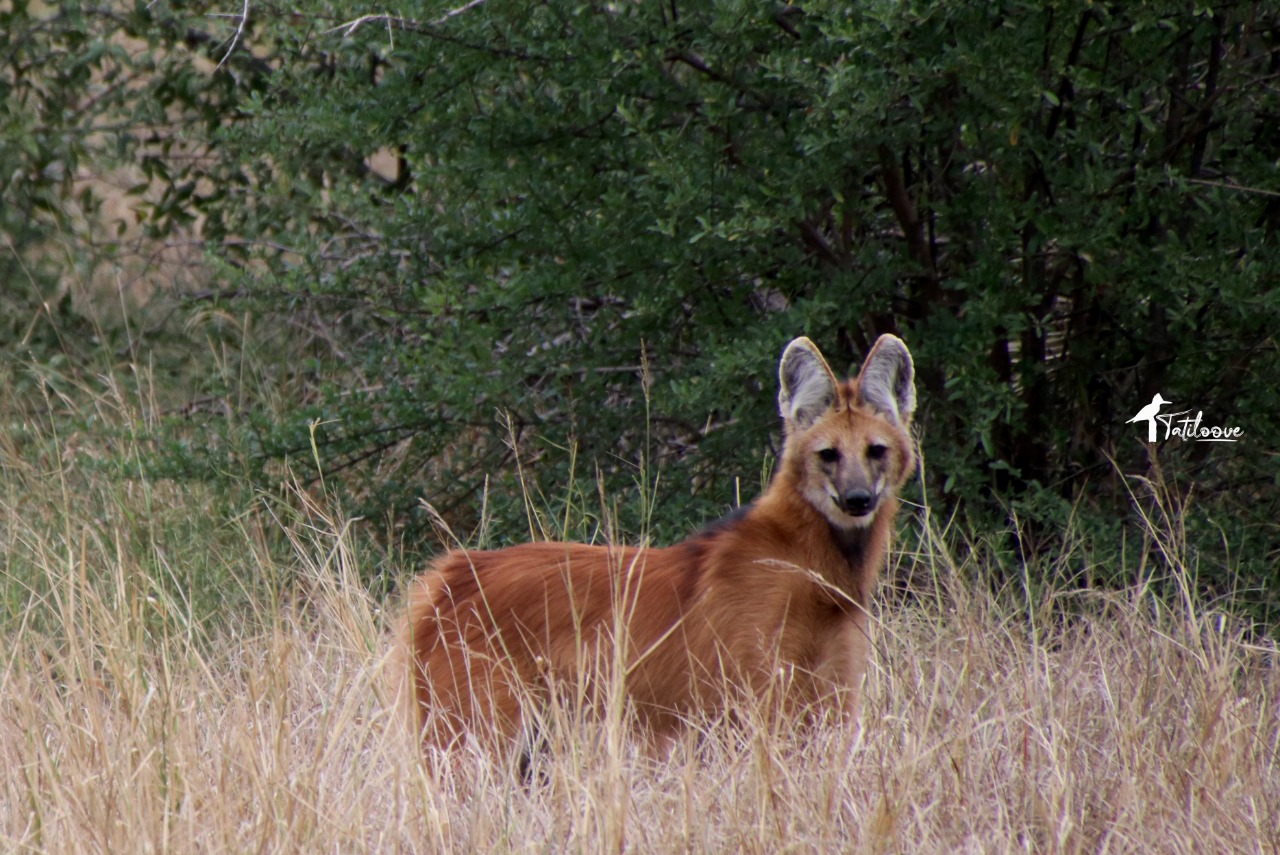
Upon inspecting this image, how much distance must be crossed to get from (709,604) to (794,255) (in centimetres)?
168

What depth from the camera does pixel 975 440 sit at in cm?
471

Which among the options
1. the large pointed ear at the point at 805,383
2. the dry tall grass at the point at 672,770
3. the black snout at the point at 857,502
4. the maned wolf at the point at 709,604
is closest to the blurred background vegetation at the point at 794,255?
the large pointed ear at the point at 805,383

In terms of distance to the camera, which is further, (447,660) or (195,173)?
(195,173)

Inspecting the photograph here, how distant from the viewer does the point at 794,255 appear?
4805 millimetres

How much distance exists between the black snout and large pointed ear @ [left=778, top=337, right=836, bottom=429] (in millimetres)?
264

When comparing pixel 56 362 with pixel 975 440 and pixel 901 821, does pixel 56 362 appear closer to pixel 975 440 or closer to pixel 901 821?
pixel 975 440

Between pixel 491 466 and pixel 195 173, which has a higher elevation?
pixel 195 173

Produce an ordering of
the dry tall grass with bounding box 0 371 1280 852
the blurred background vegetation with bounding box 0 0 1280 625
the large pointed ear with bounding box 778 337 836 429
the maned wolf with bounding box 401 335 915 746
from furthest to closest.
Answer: the blurred background vegetation with bounding box 0 0 1280 625, the large pointed ear with bounding box 778 337 836 429, the maned wolf with bounding box 401 335 915 746, the dry tall grass with bounding box 0 371 1280 852

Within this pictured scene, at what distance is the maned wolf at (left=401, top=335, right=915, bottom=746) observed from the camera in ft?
11.2

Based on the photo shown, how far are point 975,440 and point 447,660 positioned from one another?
6.81 ft

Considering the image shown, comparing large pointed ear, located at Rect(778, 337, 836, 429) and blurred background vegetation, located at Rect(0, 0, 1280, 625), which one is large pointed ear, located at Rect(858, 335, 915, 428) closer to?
large pointed ear, located at Rect(778, 337, 836, 429)

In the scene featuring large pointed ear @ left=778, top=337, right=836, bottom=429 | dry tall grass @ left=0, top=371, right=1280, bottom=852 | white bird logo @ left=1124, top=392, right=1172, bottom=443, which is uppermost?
large pointed ear @ left=778, top=337, right=836, bottom=429

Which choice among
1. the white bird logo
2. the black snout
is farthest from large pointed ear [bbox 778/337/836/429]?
the white bird logo

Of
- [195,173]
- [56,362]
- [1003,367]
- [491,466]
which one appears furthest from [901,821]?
[195,173]
